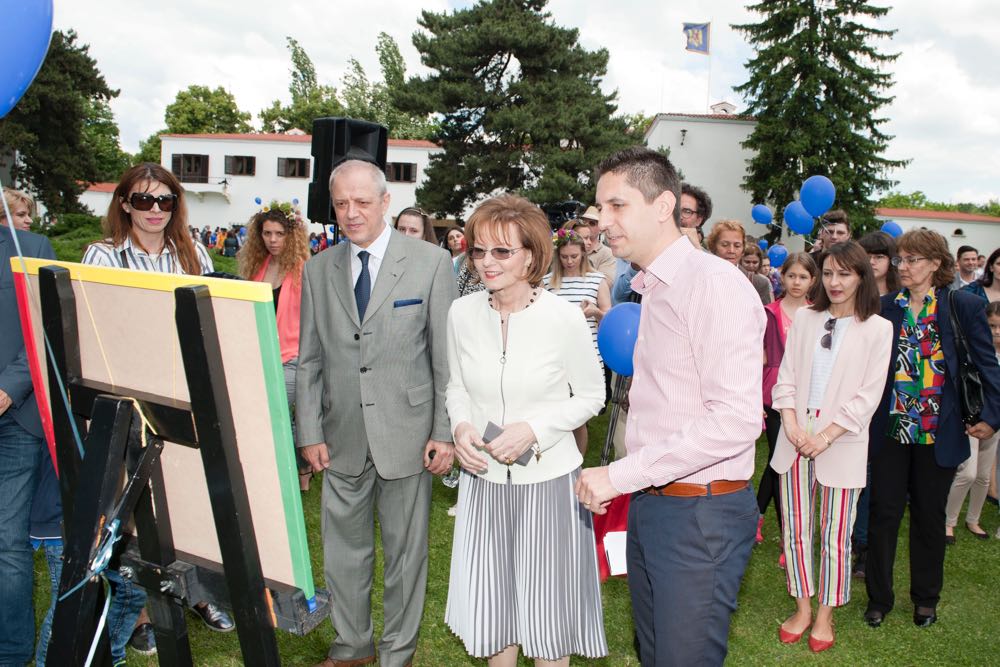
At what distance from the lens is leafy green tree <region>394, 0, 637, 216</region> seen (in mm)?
24406

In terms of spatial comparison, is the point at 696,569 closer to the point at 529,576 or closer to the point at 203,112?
the point at 529,576

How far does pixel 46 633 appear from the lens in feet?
7.97

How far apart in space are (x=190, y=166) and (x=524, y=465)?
149ft

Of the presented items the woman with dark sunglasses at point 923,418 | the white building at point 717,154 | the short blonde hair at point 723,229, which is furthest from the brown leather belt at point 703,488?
the white building at point 717,154

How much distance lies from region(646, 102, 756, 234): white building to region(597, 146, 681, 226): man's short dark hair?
34.6 m

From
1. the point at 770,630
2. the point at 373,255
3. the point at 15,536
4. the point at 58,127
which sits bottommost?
the point at 770,630

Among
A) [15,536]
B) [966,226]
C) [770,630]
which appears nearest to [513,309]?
[15,536]

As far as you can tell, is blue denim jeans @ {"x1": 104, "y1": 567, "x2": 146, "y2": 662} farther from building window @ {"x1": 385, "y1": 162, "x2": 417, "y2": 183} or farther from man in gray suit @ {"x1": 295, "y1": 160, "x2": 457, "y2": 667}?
building window @ {"x1": 385, "y1": 162, "x2": 417, "y2": 183}

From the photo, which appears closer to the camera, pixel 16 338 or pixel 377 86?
pixel 16 338

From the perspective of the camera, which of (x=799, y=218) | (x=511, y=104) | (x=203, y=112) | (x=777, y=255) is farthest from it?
(x=203, y=112)

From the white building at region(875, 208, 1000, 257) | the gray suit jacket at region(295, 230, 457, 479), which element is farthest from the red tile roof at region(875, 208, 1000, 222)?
the gray suit jacket at region(295, 230, 457, 479)

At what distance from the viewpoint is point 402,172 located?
41.2 m

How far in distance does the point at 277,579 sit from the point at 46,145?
30884 mm

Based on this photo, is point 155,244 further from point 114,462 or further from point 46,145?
point 46,145
